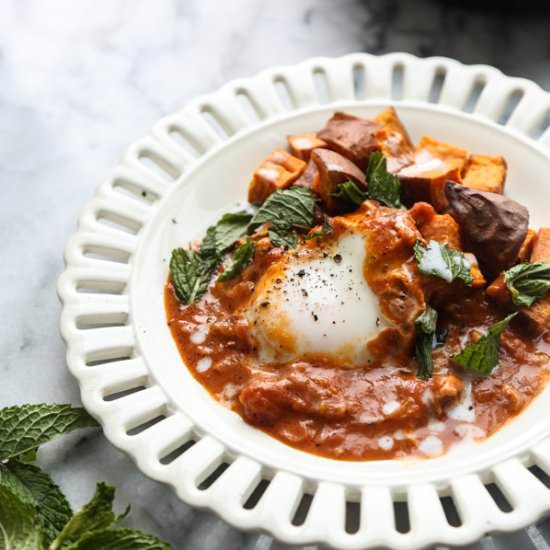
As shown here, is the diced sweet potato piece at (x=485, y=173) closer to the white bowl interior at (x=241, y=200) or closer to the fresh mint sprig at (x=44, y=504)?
the white bowl interior at (x=241, y=200)

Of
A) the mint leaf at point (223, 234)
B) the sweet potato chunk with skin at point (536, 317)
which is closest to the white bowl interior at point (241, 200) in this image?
the mint leaf at point (223, 234)

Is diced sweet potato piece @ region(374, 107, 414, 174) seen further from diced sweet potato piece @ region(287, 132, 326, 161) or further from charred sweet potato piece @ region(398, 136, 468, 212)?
diced sweet potato piece @ region(287, 132, 326, 161)

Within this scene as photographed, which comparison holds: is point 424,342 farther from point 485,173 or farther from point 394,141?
point 394,141

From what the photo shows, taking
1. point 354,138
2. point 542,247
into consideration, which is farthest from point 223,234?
point 542,247

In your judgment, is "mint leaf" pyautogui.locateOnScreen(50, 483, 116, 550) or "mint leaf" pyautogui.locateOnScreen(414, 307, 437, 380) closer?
"mint leaf" pyautogui.locateOnScreen(50, 483, 116, 550)

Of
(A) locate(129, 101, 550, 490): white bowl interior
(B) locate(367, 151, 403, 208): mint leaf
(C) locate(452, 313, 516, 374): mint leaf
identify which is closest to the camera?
(A) locate(129, 101, 550, 490): white bowl interior

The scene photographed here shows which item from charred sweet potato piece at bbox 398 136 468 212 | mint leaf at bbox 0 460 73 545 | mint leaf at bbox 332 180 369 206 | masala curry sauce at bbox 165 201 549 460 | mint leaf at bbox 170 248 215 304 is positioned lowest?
mint leaf at bbox 0 460 73 545

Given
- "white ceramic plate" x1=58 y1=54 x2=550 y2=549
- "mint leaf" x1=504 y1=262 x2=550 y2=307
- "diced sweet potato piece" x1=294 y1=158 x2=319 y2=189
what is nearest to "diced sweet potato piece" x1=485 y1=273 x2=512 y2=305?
"mint leaf" x1=504 y1=262 x2=550 y2=307
